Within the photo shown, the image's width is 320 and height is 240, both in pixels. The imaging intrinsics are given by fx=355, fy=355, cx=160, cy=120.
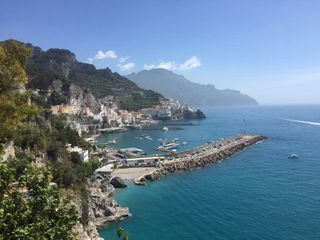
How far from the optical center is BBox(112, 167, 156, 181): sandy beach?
49.4 meters

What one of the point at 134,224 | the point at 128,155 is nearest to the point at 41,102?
the point at 128,155

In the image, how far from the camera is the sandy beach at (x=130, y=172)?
49444 millimetres

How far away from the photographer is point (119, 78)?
190000 millimetres

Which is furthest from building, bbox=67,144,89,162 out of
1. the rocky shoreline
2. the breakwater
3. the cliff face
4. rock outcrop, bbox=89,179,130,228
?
the cliff face

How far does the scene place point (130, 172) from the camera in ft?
171

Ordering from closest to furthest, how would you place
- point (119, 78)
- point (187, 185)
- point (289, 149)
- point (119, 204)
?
1. point (119, 204)
2. point (187, 185)
3. point (289, 149)
4. point (119, 78)

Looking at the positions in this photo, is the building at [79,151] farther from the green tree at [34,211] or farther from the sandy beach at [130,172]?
the green tree at [34,211]

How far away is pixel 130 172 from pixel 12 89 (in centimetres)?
4066

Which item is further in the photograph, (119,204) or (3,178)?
(119,204)

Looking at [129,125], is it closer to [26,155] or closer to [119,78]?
[119,78]

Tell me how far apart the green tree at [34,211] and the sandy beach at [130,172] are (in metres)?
39.1

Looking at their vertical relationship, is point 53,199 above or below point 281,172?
above

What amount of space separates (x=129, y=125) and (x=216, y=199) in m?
82.5

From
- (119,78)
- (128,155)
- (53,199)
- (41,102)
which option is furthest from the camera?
(119,78)
